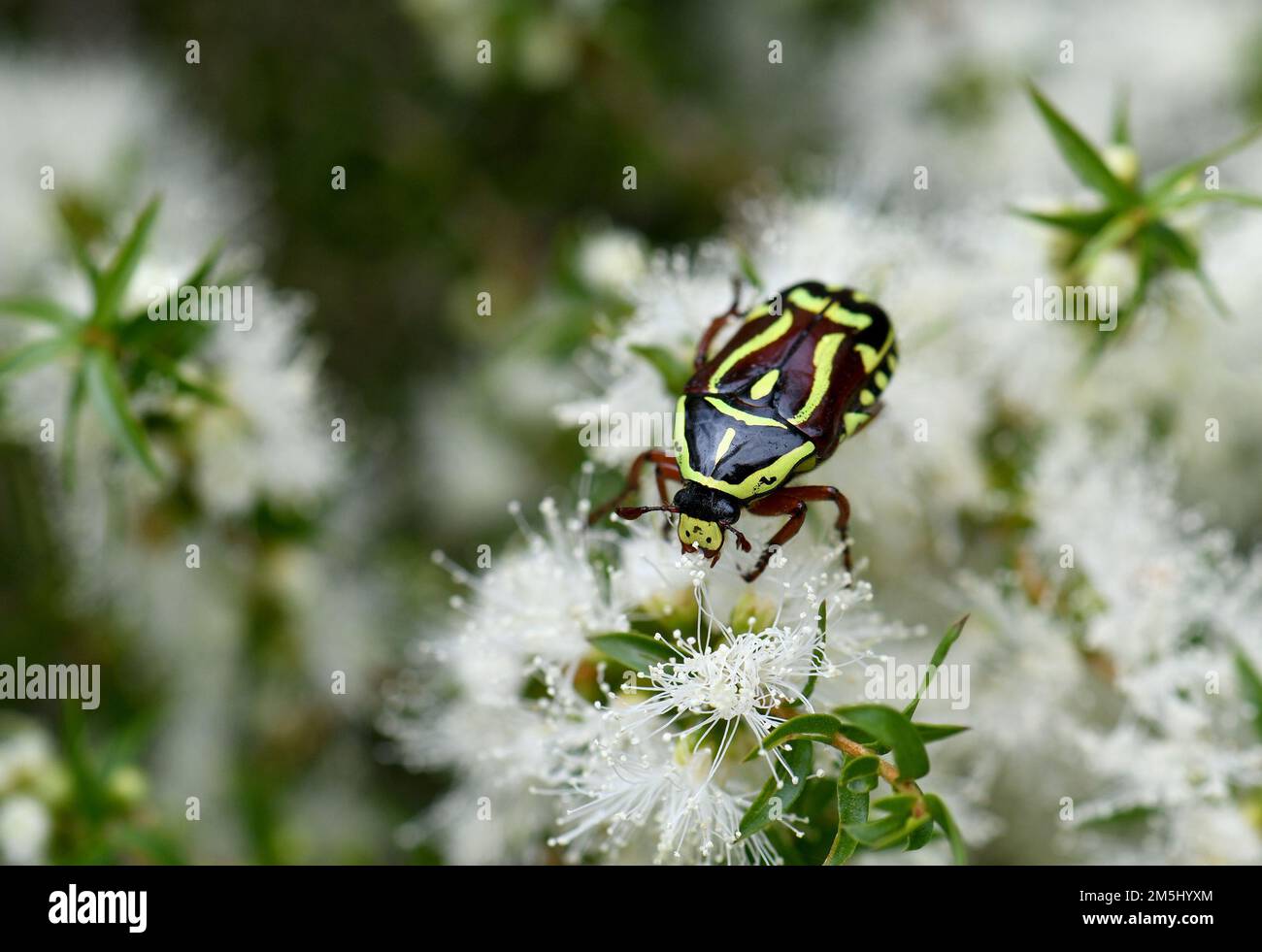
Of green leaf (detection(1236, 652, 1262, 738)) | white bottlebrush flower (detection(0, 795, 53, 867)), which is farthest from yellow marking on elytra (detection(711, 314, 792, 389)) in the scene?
white bottlebrush flower (detection(0, 795, 53, 867))

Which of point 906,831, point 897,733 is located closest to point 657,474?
point 897,733

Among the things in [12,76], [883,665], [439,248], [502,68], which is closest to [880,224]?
[883,665]

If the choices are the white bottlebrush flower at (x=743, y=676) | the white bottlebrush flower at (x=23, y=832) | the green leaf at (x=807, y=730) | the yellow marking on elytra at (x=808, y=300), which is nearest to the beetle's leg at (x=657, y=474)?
the white bottlebrush flower at (x=743, y=676)

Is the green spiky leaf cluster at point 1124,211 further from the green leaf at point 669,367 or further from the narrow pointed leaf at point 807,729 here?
the narrow pointed leaf at point 807,729

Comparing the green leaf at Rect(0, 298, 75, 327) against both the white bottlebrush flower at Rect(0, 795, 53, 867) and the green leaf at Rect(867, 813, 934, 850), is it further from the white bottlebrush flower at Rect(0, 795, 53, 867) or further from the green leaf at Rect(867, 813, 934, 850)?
the green leaf at Rect(867, 813, 934, 850)

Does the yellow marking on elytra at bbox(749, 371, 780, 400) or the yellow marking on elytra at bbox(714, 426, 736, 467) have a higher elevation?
the yellow marking on elytra at bbox(749, 371, 780, 400)

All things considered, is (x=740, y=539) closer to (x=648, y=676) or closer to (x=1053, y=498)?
(x=648, y=676)

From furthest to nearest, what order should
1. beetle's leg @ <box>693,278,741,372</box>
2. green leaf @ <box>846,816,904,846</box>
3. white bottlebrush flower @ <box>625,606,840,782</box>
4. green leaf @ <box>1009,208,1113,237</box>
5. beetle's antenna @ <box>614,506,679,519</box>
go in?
green leaf @ <box>1009,208,1113,237</box> → beetle's leg @ <box>693,278,741,372</box> → beetle's antenna @ <box>614,506,679,519</box> → white bottlebrush flower @ <box>625,606,840,782</box> → green leaf @ <box>846,816,904,846</box>

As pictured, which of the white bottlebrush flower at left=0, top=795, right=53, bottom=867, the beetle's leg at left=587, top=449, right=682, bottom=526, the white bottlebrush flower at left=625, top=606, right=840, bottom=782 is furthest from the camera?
the white bottlebrush flower at left=0, top=795, right=53, bottom=867
